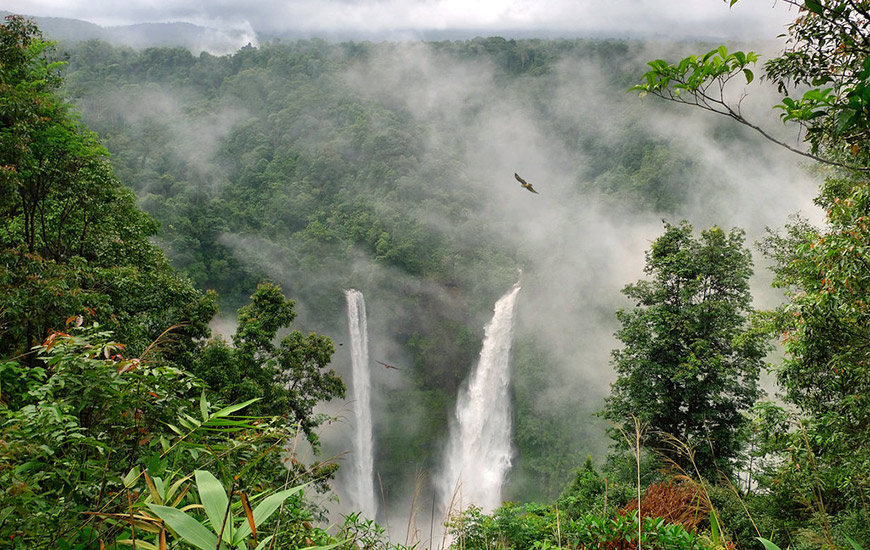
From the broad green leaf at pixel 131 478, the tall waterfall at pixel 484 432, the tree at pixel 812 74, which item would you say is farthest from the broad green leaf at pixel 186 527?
the tall waterfall at pixel 484 432

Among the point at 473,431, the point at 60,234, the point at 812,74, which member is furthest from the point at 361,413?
the point at 812,74

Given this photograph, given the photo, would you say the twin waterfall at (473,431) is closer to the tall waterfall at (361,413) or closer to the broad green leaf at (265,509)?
the tall waterfall at (361,413)

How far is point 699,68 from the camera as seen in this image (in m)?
2.16

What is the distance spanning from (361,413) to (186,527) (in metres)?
31.2

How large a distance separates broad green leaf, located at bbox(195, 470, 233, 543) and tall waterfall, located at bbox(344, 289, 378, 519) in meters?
24.3

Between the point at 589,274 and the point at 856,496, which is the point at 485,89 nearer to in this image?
the point at 589,274

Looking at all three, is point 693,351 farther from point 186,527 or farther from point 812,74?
point 186,527

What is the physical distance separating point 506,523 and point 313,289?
113ft

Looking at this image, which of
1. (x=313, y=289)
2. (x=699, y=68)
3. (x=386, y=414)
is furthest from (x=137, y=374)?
(x=313, y=289)

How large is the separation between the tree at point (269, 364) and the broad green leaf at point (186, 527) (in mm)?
9036

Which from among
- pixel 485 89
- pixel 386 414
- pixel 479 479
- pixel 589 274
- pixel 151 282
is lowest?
pixel 151 282

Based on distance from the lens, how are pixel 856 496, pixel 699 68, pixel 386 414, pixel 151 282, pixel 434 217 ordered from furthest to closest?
pixel 434 217, pixel 386 414, pixel 151 282, pixel 856 496, pixel 699 68

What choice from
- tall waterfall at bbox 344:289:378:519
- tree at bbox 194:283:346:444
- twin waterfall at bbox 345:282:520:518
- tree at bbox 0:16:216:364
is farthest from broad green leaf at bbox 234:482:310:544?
twin waterfall at bbox 345:282:520:518

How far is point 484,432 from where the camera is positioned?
29500mm
